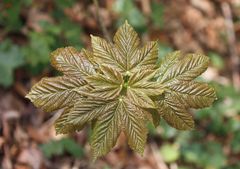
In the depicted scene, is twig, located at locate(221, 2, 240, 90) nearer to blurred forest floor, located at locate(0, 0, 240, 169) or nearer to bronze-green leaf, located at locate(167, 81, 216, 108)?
blurred forest floor, located at locate(0, 0, 240, 169)

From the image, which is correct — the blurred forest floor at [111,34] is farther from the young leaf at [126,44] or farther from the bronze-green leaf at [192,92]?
the bronze-green leaf at [192,92]

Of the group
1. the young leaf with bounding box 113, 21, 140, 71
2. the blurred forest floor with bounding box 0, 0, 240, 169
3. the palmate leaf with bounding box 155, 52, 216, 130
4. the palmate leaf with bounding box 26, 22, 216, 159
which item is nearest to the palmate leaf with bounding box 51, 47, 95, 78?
the palmate leaf with bounding box 26, 22, 216, 159

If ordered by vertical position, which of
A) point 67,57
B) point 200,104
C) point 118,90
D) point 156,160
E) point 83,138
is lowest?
point 156,160

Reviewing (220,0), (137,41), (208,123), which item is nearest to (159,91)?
(137,41)

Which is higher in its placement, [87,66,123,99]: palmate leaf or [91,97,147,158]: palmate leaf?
[87,66,123,99]: palmate leaf

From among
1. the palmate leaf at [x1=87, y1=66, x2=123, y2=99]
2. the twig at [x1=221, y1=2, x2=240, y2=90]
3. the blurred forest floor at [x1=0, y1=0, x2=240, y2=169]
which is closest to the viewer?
the palmate leaf at [x1=87, y1=66, x2=123, y2=99]

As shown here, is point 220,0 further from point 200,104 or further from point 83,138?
point 200,104
